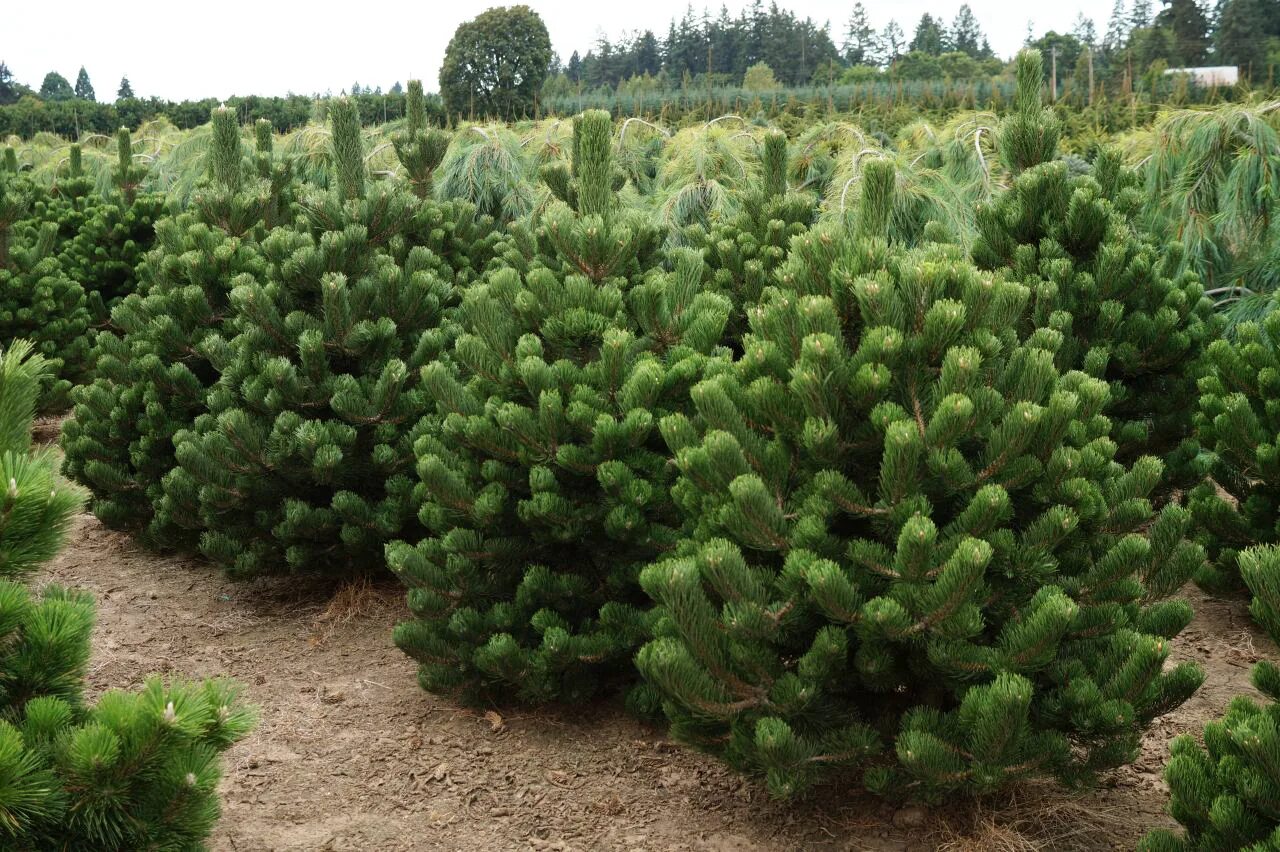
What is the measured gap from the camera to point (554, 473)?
4.25m

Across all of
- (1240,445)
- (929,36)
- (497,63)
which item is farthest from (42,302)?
(929,36)

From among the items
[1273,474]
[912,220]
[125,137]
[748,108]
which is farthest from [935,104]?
[1273,474]

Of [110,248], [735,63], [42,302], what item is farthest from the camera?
[735,63]

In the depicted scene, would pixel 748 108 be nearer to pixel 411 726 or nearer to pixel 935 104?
pixel 935 104

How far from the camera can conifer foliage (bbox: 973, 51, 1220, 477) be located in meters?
5.16

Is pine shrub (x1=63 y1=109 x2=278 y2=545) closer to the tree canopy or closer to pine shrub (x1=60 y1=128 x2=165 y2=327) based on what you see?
pine shrub (x1=60 y1=128 x2=165 y2=327)

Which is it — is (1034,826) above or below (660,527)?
below

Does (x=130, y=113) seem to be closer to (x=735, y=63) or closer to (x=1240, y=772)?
(x=735, y=63)

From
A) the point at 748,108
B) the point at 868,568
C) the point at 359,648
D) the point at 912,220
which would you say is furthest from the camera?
the point at 748,108

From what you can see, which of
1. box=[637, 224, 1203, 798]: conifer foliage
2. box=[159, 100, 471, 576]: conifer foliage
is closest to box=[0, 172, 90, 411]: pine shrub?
box=[159, 100, 471, 576]: conifer foliage

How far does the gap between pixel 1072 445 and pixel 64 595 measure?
304cm

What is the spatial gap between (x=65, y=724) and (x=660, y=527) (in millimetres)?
2353

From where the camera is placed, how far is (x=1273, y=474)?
455cm

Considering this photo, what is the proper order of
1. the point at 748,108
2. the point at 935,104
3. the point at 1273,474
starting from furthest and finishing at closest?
the point at 748,108, the point at 935,104, the point at 1273,474
